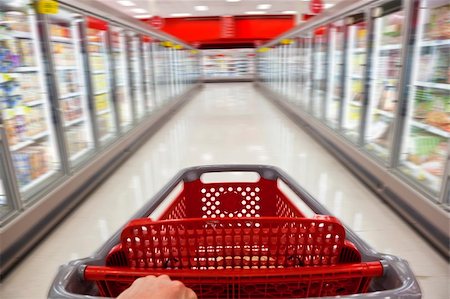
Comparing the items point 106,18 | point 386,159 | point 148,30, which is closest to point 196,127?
point 148,30

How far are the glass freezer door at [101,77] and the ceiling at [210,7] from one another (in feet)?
32.6

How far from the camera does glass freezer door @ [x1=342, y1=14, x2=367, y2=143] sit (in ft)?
13.3

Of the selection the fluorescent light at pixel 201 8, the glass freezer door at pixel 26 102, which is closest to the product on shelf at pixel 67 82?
the glass freezer door at pixel 26 102

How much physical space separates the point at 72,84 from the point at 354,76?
139 inches

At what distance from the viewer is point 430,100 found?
2.91 meters

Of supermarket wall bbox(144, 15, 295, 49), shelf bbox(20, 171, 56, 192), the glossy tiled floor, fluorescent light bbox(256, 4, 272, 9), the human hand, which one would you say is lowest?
the glossy tiled floor

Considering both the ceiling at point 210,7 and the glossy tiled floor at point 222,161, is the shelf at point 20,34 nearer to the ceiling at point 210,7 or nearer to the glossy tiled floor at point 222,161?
the glossy tiled floor at point 222,161

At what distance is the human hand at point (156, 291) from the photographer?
0.67 meters

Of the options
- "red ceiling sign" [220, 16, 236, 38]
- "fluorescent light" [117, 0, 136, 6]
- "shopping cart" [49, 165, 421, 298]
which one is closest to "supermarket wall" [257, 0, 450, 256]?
"shopping cart" [49, 165, 421, 298]

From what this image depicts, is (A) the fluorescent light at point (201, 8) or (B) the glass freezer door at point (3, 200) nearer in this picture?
(B) the glass freezer door at point (3, 200)

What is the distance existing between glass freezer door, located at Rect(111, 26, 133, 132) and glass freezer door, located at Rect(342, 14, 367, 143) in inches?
130

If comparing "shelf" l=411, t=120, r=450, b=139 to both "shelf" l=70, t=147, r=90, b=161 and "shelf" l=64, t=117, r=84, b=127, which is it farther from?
"shelf" l=64, t=117, r=84, b=127

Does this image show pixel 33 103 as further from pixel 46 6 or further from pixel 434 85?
pixel 434 85

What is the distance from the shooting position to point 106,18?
4.52m
